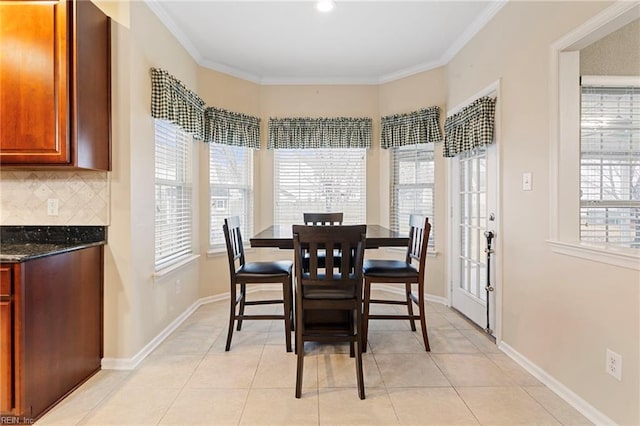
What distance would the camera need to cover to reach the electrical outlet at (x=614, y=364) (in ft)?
5.78

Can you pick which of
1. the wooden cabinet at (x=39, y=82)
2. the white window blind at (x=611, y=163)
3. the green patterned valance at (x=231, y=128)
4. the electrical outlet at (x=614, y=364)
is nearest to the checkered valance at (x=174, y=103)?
the green patterned valance at (x=231, y=128)

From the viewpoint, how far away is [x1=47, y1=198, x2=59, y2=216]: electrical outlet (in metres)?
2.43

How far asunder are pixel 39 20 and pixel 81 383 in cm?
223

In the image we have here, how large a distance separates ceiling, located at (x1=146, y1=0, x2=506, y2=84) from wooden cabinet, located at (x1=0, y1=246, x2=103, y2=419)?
212 centimetres

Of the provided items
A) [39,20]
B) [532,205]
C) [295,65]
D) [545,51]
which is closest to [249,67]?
[295,65]

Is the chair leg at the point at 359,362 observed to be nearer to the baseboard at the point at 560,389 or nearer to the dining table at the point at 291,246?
the dining table at the point at 291,246

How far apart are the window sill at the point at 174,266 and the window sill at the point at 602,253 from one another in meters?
2.86

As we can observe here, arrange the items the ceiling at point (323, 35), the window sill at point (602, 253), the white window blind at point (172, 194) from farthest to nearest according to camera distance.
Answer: the white window blind at point (172, 194), the ceiling at point (323, 35), the window sill at point (602, 253)

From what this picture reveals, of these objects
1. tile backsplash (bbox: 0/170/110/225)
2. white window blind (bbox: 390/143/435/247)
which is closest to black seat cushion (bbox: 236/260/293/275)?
tile backsplash (bbox: 0/170/110/225)

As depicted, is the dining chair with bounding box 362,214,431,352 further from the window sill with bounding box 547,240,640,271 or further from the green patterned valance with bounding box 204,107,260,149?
the green patterned valance with bounding box 204,107,260,149

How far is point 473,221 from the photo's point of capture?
344 centimetres

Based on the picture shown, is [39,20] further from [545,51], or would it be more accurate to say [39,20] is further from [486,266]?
[486,266]

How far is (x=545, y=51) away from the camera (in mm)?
2293

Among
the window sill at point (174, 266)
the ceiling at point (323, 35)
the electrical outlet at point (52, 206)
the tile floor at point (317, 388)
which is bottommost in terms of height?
the tile floor at point (317, 388)
